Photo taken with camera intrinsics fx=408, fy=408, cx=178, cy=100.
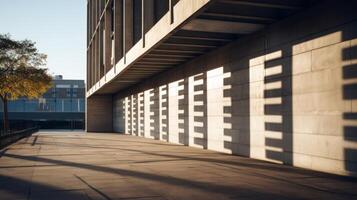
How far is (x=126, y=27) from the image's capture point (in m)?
25.5

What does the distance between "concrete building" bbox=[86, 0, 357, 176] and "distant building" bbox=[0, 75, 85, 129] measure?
26.1m

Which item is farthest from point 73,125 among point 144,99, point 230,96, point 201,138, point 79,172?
point 79,172

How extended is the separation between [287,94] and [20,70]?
30436 millimetres

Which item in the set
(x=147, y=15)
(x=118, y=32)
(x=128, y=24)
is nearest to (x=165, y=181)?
(x=147, y=15)

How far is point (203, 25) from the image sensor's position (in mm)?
14695

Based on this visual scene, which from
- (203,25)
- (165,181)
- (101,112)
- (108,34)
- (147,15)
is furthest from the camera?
(101,112)

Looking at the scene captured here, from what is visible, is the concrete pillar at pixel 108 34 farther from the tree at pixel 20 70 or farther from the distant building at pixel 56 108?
the distant building at pixel 56 108

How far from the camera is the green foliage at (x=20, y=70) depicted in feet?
123

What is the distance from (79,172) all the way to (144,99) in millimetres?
22295

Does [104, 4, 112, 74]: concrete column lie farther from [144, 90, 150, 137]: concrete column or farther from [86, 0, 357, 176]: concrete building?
[86, 0, 357, 176]: concrete building

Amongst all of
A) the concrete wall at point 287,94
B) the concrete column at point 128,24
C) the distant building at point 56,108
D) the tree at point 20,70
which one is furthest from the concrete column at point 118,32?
the distant building at point 56,108

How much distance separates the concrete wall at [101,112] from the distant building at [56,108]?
772 centimetres

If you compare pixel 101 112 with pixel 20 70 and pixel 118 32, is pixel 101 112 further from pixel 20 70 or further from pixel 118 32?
pixel 118 32

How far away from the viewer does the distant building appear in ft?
213
